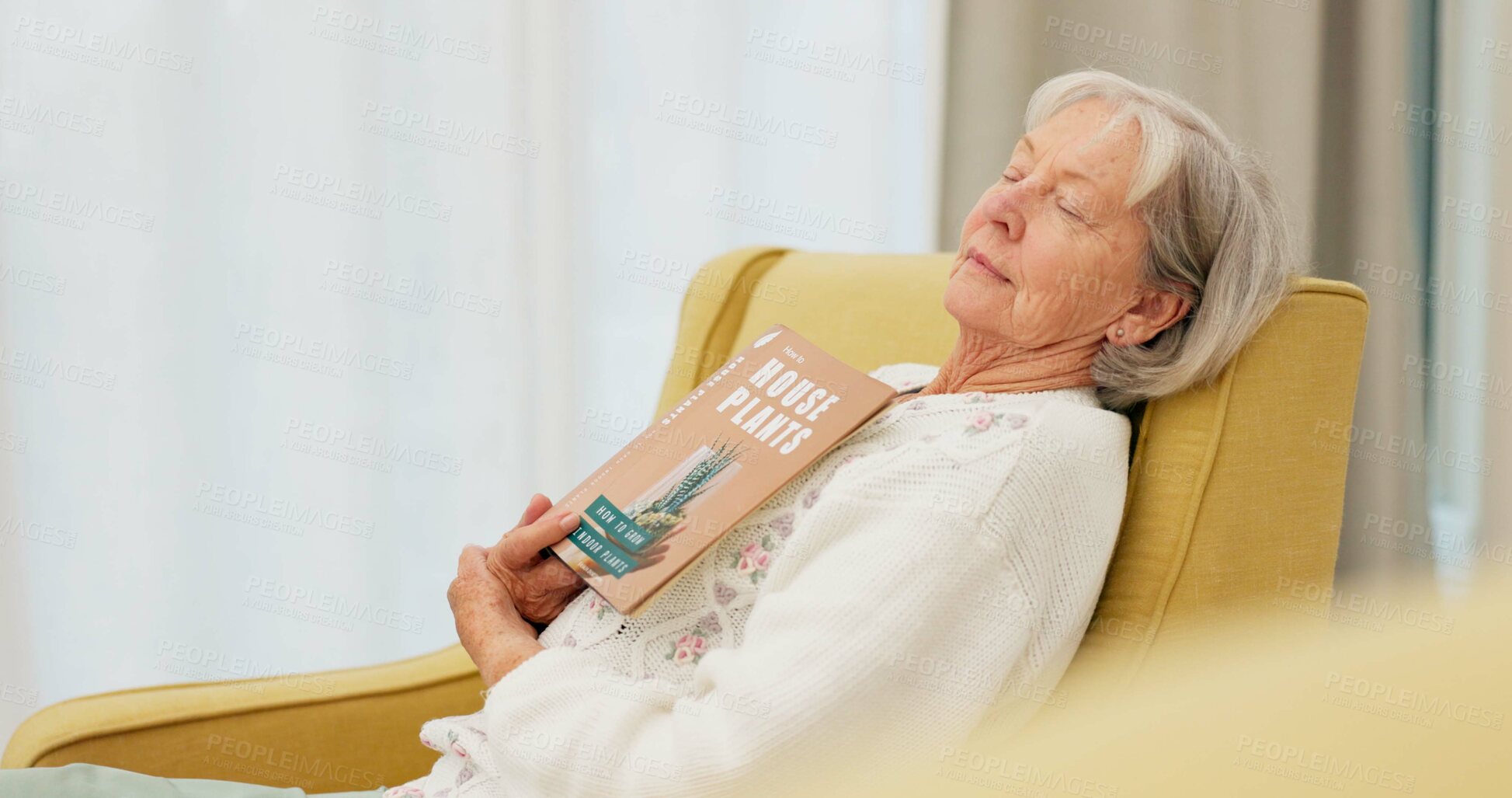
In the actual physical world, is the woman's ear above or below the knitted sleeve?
above

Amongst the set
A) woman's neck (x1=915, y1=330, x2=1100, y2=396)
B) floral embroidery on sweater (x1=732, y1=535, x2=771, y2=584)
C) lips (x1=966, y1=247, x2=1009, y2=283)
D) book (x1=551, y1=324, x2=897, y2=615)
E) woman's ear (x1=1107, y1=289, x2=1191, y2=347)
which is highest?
lips (x1=966, y1=247, x2=1009, y2=283)

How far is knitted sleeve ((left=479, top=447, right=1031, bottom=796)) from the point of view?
83 cm

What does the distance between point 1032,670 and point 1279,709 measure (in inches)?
23.2

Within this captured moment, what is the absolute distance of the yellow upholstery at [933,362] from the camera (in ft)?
3.14

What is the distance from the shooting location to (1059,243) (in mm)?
1049

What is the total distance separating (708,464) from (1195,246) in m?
0.49

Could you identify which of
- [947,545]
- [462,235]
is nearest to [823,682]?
[947,545]

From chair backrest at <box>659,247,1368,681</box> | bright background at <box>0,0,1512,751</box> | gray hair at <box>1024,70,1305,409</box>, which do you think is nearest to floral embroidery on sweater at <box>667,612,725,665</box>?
chair backrest at <box>659,247,1368,681</box>

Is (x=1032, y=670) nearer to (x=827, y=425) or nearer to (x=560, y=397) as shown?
(x=827, y=425)

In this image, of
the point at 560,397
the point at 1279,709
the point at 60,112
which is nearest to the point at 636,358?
the point at 560,397

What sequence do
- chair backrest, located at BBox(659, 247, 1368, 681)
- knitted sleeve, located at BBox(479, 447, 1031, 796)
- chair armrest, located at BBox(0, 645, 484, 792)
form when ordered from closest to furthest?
knitted sleeve, located at BBox(479, 447, 1031, 796), chair backrest, located at BBox(659, 247, 1368, 681), chair armrest, located at BBox(0, 645, 484, 792)

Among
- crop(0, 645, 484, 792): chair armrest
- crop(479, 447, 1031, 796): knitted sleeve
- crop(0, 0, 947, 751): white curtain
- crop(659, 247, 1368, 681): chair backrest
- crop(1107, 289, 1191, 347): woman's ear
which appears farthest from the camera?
crop(0, 0, 947, 751): white curtain

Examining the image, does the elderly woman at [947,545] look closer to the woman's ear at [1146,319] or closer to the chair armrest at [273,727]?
the woman's ear at [1146,319]

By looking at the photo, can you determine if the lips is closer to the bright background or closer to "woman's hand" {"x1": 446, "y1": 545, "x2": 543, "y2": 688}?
"woman's hand" {"x1": 446, "y1": 545, "x2": 543, "y2": 688}
